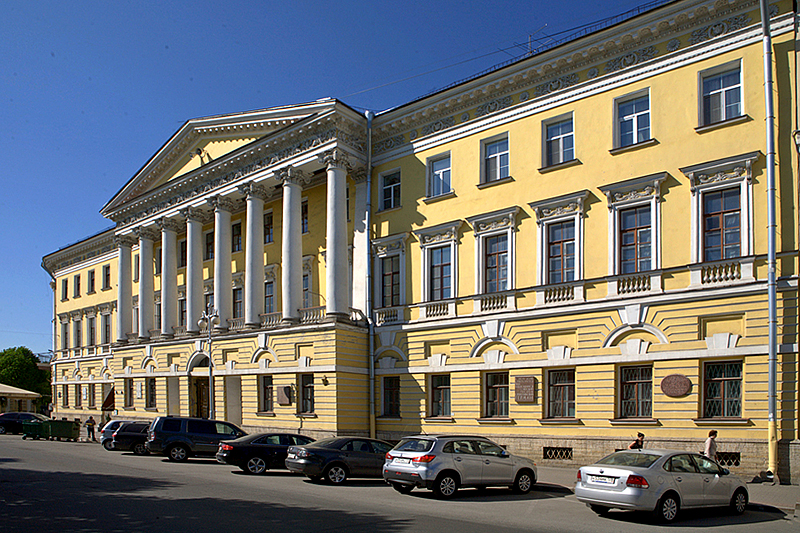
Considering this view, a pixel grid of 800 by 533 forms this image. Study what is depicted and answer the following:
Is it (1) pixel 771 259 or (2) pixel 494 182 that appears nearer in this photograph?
(1) pixel 771 259

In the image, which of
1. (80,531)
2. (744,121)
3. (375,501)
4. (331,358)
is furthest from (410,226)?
(80,531)

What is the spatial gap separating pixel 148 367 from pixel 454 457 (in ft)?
95.6

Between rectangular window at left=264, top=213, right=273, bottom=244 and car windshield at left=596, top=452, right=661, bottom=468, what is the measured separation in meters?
25.3

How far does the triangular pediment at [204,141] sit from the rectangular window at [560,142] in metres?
9.96

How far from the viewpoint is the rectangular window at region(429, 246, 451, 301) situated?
28.7 meters

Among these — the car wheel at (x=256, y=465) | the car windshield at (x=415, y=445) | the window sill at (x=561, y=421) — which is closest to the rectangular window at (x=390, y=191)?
the window sill at (x=561, y=421)

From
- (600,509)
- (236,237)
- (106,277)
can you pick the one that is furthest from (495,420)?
(106,277)

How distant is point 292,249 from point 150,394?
15928 mm

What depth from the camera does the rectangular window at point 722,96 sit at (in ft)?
70.4

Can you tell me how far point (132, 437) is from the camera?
30.0 m

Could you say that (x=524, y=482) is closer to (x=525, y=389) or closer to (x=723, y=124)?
(x=525, y=389)

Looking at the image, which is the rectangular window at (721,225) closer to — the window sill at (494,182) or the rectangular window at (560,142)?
the rectangular window at (560,142)

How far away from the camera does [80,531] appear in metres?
11.2

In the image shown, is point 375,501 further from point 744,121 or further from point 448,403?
point 744,121
